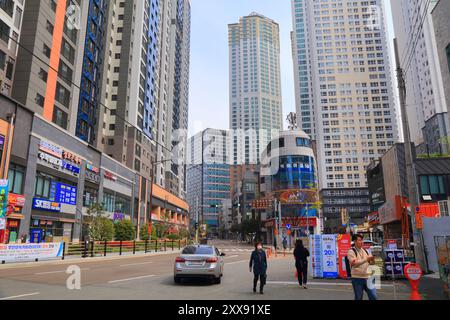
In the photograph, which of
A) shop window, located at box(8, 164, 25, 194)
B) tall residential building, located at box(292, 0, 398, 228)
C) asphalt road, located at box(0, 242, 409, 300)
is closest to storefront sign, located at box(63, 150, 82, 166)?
shop window, located at box(8, 164, 25, 194)

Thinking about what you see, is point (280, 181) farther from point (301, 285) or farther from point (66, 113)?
point (301, 285)

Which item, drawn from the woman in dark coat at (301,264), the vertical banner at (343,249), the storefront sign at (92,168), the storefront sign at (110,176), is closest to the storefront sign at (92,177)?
the storefront sign at (92,168)

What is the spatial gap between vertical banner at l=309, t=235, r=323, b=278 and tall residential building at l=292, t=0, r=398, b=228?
337ft

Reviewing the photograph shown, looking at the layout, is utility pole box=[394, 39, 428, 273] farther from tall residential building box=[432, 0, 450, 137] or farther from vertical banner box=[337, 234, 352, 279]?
tall residential building box=[432, 0, 450, 137]

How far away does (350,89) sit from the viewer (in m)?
132

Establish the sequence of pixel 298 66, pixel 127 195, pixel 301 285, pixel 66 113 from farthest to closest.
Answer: pixel 298 66 → pixel 127 195 → pixel 66 113 → pixel 301 285

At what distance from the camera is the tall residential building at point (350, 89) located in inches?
4943

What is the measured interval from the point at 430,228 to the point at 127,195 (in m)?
46.7

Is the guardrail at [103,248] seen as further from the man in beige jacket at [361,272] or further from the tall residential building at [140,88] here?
the man in beige jacket at [361,272]

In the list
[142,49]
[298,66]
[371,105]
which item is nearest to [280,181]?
[142,49]

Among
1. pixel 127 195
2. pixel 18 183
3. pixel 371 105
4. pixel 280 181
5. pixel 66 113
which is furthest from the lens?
pixel 371 105

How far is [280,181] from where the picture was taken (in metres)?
73.8

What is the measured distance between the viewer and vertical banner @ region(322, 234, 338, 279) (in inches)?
617

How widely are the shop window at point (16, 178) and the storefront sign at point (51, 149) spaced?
11.0 ft
